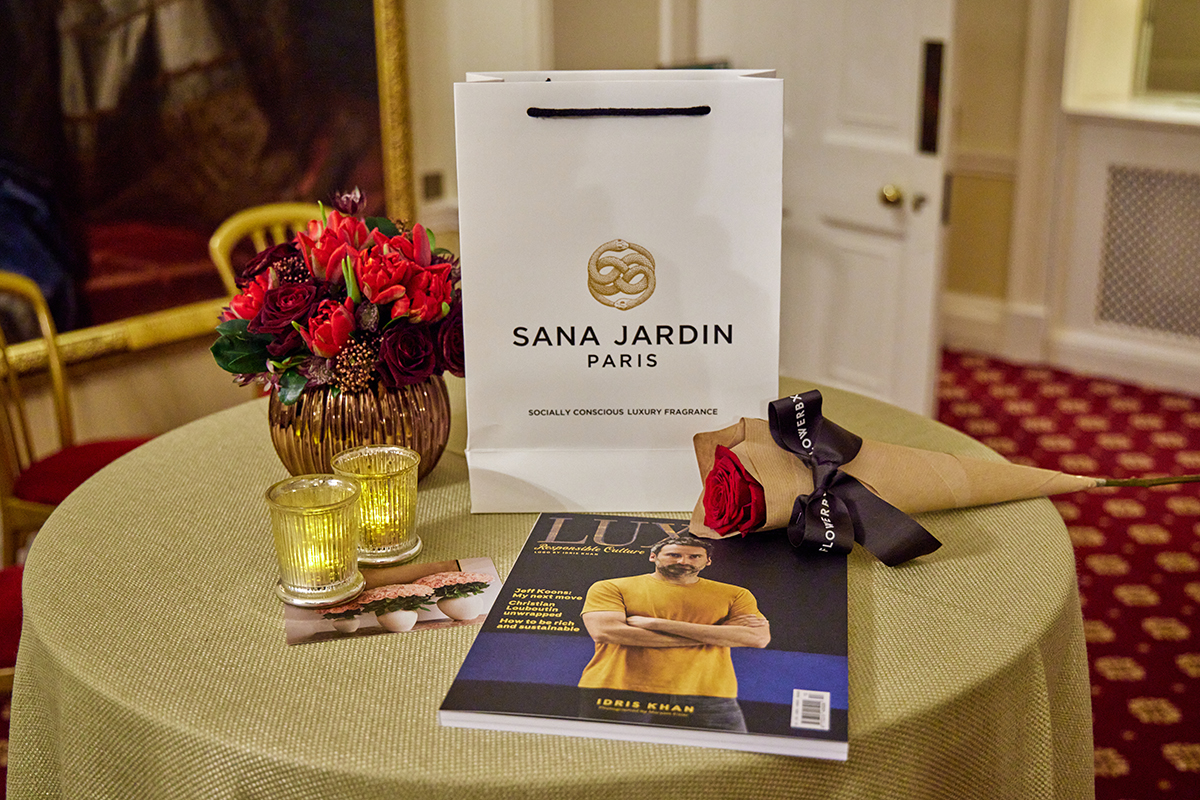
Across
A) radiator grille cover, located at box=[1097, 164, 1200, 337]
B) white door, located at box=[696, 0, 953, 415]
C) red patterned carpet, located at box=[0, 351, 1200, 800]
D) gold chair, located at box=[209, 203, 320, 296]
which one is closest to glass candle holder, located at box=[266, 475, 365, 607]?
red patterned carpet, located at box=[0, 351, 1200, 800]

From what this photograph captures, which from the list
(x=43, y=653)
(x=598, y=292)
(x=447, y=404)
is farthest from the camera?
(x=447, y=404)

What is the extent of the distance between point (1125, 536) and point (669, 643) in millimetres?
2495

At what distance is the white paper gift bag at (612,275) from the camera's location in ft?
3.64

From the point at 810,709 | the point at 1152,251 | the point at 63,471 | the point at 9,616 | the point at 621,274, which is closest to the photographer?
the point at 810,709

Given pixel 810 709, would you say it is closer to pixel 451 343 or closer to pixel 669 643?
pixel 669 643

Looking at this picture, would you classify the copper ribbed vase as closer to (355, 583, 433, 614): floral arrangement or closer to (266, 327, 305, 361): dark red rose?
(266, 327, 305, 361): dark red rose

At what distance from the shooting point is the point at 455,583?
1.07m

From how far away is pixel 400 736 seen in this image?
0.83 meters

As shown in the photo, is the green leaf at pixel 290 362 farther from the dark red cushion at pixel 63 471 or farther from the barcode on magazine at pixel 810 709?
the dark red cushion at pixel 63 471

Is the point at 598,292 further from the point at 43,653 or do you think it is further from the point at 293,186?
the point at 293,186

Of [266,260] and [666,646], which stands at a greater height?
[266,260]

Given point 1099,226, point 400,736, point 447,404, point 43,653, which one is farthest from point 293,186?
point 1099,226

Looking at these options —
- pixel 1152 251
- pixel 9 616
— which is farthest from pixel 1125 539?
pixel 9 616

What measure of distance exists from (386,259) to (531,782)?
0.61 metres
